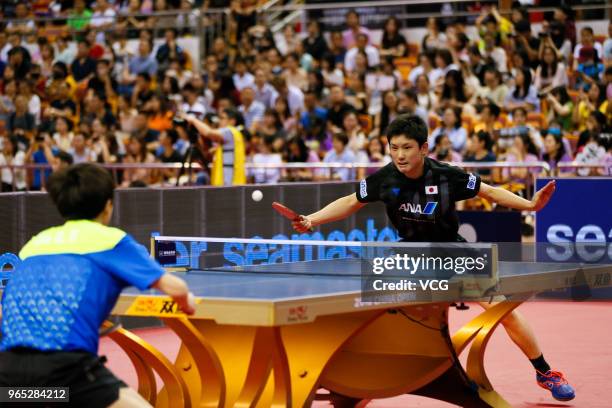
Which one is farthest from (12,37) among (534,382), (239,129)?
(534,382)

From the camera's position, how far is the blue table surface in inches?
236

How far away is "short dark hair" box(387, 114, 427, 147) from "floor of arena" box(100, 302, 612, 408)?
198 centimetres

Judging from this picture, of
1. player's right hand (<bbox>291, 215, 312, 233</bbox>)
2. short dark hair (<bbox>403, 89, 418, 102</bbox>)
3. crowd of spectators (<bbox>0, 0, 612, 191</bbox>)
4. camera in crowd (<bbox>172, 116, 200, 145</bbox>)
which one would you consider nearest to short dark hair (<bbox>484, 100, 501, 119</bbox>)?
crowd of spectators (<bbox>0, 0, 612, 191</bbox>)

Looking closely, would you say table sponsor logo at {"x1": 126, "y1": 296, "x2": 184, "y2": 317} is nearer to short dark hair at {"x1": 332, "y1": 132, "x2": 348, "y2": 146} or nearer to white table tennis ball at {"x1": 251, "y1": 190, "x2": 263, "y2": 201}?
white table tennis ball at {"x1": 251, "y1": 190, "x2": 263, "y2": 201}

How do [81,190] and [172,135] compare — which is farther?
[172,135]

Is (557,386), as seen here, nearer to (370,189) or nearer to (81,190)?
(370,189)

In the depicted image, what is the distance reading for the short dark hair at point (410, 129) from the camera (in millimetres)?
7336

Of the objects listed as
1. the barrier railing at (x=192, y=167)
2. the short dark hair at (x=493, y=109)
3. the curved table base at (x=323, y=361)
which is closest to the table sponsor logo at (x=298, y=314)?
the curved table base at (x=323, y=361)

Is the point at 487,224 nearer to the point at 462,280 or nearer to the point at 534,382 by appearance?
the point at 534,382

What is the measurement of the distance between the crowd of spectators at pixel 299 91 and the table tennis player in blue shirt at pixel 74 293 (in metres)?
10.0

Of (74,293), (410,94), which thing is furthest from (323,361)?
(410,94)

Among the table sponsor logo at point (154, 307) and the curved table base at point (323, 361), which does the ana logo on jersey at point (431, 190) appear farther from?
the table sponsor logo at point (154, 307)

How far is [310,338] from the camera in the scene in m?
6.61

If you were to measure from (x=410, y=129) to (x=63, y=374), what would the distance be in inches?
125
